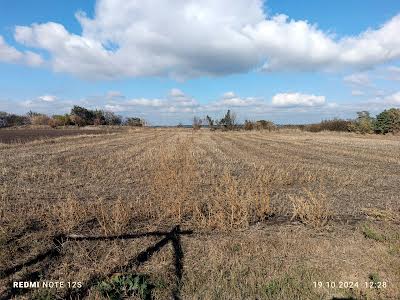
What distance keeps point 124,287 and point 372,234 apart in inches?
182

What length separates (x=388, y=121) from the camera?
6206 cm

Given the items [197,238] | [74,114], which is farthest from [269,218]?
[74,114]

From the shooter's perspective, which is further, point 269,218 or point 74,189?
point 74,189

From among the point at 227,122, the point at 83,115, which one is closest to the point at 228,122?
the point at 227,122

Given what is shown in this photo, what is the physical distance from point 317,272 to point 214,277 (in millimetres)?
1537

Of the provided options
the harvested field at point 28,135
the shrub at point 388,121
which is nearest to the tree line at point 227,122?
the shrub at point 388,121

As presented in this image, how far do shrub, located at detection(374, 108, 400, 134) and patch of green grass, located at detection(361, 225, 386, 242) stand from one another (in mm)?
59772

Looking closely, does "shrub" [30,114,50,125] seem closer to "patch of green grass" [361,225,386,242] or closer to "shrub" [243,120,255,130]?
"shrub" [243,120,255,130]

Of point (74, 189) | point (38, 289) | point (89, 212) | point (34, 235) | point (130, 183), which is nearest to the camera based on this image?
point (38, 289)

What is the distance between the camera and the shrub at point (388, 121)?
60594 mm

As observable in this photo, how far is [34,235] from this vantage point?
691cm

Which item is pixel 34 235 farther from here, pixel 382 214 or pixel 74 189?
pixel 382 214

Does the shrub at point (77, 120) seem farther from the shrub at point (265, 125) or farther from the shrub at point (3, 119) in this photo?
A: the shrub at point (265, 125)

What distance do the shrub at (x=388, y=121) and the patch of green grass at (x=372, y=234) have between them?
5977cm
